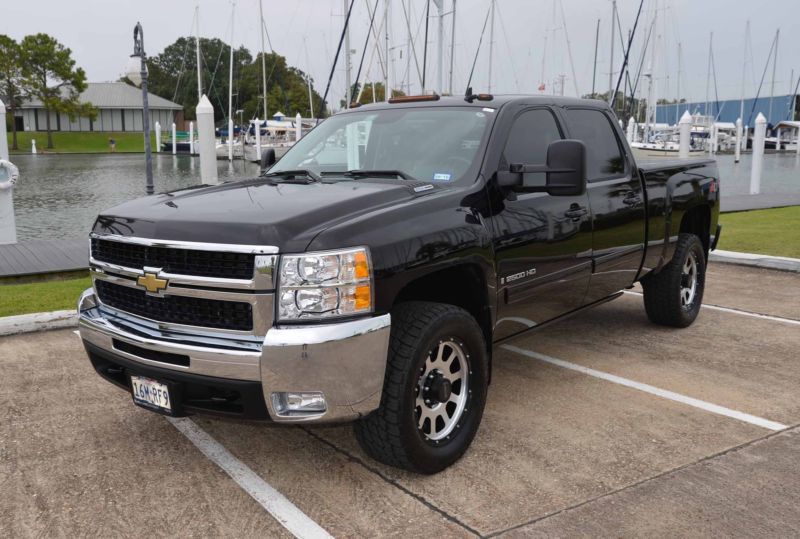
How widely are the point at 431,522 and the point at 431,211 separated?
1.51 metres

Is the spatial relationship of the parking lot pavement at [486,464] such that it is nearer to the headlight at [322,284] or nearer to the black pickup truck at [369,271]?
the black pickup truck at [369,271]

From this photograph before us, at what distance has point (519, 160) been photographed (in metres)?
4.63

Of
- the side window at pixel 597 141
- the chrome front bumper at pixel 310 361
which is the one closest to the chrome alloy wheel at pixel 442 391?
the chrome front bumper at pixel 310 361

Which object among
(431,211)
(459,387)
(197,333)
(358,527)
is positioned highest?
(431,211)

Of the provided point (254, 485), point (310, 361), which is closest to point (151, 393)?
point (254, 485)

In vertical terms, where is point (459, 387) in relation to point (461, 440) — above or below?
above

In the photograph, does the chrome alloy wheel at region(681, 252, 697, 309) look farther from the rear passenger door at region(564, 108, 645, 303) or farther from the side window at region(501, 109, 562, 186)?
the side window at region(501, 109, 562, 186)

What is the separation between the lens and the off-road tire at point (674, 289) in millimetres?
6477

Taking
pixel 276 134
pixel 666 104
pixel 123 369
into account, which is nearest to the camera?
pixel 123 369

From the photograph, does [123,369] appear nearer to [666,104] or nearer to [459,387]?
[459,387]

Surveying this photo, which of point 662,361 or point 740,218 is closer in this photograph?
point 662,361

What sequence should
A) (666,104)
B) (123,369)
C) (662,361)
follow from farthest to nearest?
(666,104) < (662,361) < (123,369)

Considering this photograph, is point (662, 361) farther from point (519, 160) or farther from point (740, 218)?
point (740, 218)

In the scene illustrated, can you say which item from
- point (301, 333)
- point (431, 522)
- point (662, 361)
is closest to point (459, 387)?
point (431, 522)
